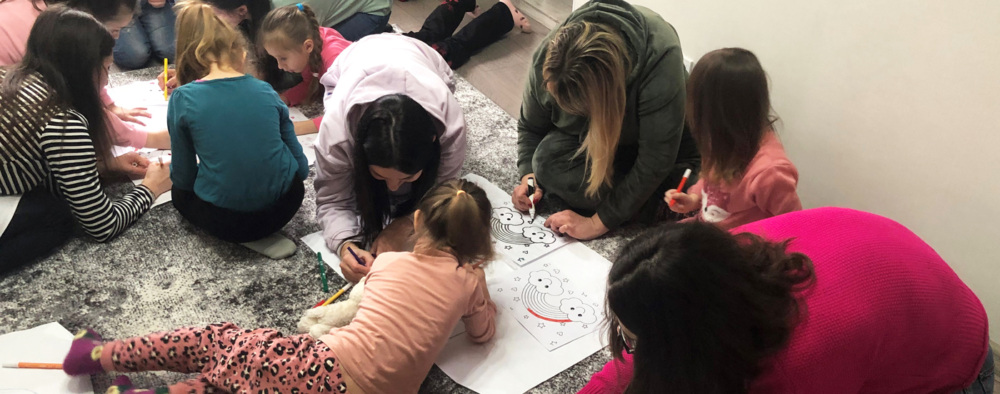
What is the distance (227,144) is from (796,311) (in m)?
1.08

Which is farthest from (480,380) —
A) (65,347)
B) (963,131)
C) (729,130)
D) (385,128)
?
(963,131)

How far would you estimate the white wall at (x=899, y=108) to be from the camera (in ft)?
4.08

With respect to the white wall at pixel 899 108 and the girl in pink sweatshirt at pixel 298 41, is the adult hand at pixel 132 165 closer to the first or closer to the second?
the girl in pink sweatshirt at pixel 298 41

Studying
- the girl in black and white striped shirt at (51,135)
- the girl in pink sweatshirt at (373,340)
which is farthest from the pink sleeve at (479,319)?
the girl in black and white striped shirt at (51,135)

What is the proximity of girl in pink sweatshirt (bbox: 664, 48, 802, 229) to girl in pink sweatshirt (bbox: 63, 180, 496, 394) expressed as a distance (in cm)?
43

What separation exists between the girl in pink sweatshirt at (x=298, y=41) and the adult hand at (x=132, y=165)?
42 centimetres

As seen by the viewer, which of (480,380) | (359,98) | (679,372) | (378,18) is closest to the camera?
(679,372)

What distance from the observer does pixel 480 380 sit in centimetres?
120

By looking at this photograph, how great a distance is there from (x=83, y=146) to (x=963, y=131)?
1727mm

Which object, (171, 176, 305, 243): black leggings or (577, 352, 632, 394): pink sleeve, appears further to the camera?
(171, 176, 305, 243): black leggings

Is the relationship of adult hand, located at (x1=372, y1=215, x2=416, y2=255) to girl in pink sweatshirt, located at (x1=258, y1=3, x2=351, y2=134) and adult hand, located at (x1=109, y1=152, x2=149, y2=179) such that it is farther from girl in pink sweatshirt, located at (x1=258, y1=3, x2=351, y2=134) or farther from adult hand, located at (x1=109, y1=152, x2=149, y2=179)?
adult hand, located at (x1=109, y1=152, x2=149, y2=179)

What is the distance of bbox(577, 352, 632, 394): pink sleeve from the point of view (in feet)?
3.21

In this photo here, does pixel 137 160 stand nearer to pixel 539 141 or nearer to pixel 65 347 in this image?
pixel 65 347

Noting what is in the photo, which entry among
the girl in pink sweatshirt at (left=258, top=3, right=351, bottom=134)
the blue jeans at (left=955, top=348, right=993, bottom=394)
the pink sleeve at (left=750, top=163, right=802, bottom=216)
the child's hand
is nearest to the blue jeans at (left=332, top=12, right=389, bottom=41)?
the girl in pink sweatshirt at (left=258, top=3, right=351, bottom=134)
